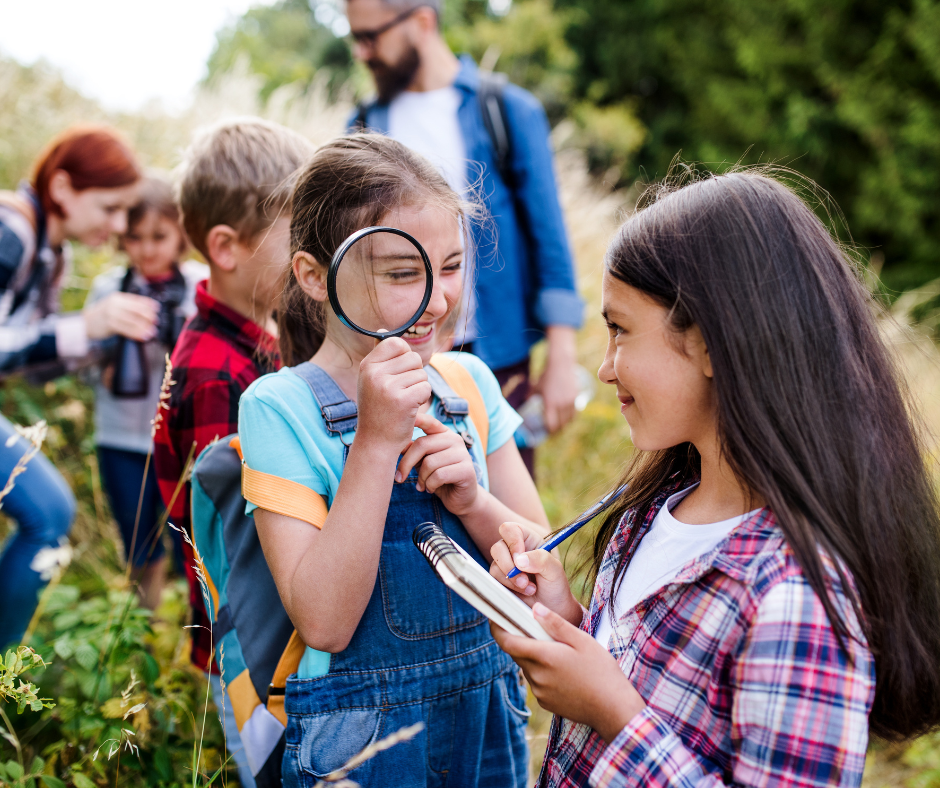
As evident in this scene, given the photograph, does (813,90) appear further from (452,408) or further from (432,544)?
(432,544)

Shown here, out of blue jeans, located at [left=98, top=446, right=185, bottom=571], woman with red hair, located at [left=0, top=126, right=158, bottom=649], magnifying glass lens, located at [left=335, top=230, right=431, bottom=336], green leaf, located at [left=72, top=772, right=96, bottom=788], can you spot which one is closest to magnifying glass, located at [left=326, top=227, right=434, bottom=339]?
magnifying glass lens, located at [left=335, top=230, right=431, bottom=336]

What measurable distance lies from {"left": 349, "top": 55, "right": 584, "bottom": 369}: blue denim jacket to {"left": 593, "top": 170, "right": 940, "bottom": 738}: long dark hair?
183 cm

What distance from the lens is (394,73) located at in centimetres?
317

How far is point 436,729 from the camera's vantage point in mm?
1398

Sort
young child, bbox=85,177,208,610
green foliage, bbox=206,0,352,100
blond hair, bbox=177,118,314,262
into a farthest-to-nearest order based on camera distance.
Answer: green foliage, bbox=206,0,352,100 < young child, bbox=85,177,208,610 < blond hair, bbox=177,118,314,262

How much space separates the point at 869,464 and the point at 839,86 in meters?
10.2

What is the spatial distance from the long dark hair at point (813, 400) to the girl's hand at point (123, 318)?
2.12m

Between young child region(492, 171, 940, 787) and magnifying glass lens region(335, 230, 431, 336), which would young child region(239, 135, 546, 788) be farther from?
young child region(492, 171, 940, 787)

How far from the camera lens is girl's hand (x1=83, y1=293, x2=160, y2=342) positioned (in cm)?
271

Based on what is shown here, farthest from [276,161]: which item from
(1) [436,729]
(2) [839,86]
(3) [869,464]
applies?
(2) [839,86]

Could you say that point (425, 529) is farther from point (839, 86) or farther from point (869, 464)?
point (839, 86)

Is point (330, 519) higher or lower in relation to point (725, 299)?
lower

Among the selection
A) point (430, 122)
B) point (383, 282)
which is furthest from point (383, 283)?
point (430, 122)

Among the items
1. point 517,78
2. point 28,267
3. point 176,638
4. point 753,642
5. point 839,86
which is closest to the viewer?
point 753,642
